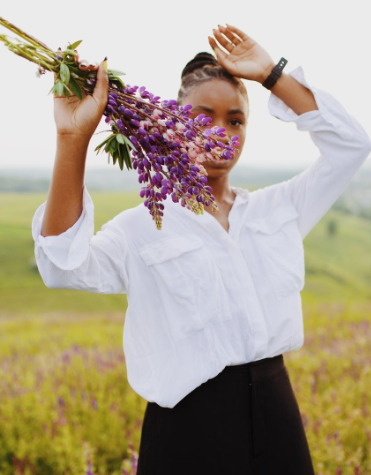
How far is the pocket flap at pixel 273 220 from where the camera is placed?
2.11 m

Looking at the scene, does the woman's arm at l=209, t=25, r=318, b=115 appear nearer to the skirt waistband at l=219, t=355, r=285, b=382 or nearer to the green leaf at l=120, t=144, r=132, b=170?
the green leaf at l=120, t=144, r=132, b=170

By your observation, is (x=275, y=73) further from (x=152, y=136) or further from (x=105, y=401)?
(x=105, y=401)

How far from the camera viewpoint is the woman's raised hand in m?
1.37

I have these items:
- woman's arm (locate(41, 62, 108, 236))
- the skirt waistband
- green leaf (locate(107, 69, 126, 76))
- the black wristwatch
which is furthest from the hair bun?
the skirt waistband

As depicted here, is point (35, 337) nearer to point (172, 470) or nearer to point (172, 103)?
point (172, 470)

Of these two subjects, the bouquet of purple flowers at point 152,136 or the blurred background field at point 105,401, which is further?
the blurred background field at point 105,401

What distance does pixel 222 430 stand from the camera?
1814mm

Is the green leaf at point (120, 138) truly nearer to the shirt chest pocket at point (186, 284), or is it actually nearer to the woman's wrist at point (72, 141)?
the woman's wrist at point (72, 141)

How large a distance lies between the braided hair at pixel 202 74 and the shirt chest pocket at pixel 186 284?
71cm

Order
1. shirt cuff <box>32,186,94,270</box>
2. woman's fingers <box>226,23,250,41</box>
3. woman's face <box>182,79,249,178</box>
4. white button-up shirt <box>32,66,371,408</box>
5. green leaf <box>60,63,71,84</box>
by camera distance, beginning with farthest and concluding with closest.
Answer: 1. woman's fingers <box>226,23,250,41</box>
2. woman's face <box>182,79,249,178</box>
3. white button-up shirt <box>32,66,371,408</box>
4. shirt cuff <box>32,186,94,270</box>
5. green leaf <box>60,63,71,84</box>

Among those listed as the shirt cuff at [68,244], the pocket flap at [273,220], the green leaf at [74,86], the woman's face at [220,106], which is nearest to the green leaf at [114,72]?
the green leaf at [74,86]

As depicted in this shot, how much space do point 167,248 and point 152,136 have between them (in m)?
0.63

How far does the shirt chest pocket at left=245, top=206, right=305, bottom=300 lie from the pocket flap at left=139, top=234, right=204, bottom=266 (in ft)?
1.06

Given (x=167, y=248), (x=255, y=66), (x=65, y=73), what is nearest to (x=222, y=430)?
(x=167, y=248)
